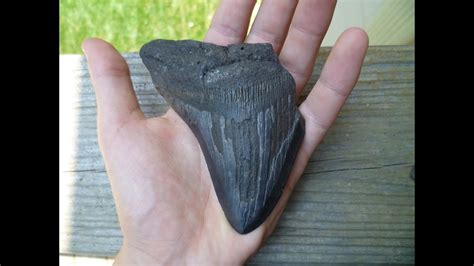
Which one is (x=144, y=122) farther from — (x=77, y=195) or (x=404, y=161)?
(x=404, y=161)

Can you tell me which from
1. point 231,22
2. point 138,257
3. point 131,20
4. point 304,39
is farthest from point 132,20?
point 138,257

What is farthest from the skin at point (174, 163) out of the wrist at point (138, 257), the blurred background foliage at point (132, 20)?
the blurred background foliage at point (132, 20)

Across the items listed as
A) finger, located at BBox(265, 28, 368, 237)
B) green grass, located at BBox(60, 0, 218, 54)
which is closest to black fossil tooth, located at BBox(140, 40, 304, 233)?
finger, located at BBox(265, 28, 368, 237)

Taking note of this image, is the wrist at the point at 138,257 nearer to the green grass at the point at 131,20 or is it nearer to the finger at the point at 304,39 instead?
the finger at the point at 304,39

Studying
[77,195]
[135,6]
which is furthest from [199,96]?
[135,6]

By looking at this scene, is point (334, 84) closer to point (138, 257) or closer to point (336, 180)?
point (336, 180)
